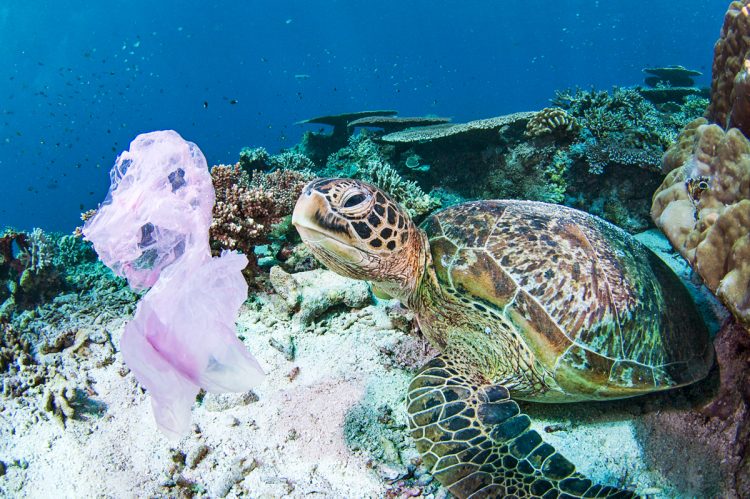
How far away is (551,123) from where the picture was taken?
470cm

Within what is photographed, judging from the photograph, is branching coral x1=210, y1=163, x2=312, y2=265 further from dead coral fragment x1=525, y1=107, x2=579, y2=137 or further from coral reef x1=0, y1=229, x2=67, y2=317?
dead coral fragment x1=525, y1=107, x2=579, y2=137

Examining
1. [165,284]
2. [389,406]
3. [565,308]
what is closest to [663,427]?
[565,308]

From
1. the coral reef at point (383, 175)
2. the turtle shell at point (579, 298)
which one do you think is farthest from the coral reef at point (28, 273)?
the turtle shell at point (579, 298)

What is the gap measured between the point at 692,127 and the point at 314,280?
296 centimetres

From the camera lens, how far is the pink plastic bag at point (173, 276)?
132 cm

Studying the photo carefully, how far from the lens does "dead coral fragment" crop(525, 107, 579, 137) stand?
470 centimetres

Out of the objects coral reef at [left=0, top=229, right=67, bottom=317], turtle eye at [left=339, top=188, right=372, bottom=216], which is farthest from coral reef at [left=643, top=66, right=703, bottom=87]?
coral reef at [left=0, top=229, right=67, bottom=317]

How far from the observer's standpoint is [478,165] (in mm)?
5305

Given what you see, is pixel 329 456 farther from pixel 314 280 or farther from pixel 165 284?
pixel 314 280

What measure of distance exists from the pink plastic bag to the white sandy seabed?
78 centimetres

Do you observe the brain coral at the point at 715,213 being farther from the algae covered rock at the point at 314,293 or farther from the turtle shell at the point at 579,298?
the algae covered rock at the point at 314,293

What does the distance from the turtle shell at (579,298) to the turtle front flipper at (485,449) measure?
37cm

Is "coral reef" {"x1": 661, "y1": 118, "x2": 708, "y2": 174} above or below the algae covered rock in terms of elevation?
below

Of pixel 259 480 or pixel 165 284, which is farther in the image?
pixel 259 480
